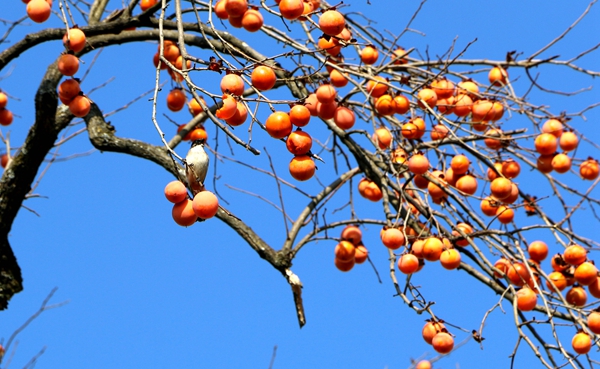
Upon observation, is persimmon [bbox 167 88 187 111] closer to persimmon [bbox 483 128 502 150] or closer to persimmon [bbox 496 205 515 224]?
persimmon [bbox 483 128 502 150]

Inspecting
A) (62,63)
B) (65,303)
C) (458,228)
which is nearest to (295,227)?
(458,228)

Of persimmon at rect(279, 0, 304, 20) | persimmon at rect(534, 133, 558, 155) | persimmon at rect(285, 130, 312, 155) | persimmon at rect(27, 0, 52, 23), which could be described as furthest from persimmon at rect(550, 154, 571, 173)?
persimmon at rect(27, 0, 52, 23)

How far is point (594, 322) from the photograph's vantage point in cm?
285

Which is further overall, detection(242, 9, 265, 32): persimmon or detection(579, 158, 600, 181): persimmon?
detection(579, 158, 600, 181): persimmon

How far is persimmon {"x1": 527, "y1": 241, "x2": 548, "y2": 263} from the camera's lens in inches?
127

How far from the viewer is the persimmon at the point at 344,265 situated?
128 inches

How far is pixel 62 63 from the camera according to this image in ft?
8.64

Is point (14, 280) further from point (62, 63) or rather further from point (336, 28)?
point (336, 28)

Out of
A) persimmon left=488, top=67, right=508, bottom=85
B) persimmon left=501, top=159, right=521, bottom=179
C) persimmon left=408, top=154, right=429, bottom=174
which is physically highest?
persimmon left=488, top=67, right=508, bottom=85

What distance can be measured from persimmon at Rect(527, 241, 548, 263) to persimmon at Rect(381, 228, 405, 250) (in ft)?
2.26

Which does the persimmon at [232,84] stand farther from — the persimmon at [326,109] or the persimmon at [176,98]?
the persimmon at [176,98]

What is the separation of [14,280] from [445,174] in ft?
6.74

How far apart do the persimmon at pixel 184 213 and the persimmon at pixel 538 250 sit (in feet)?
6.57

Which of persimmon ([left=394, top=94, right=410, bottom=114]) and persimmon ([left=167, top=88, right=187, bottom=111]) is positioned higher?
persimmon ([left=167, top=88, right=187, bottom=111])
